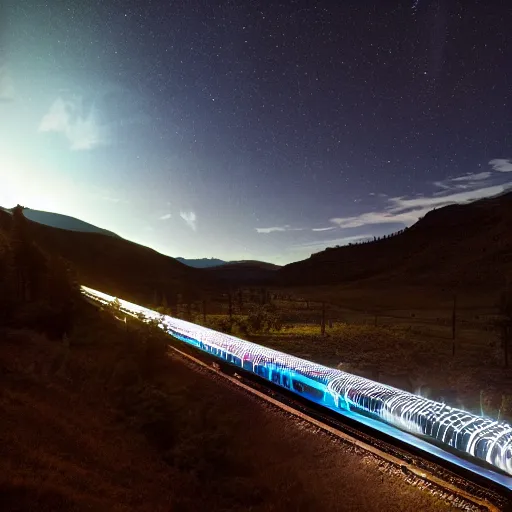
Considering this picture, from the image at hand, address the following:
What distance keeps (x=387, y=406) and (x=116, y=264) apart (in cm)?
14945

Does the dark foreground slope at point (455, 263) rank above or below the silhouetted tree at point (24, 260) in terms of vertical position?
above

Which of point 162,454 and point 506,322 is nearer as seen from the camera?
point 162,454

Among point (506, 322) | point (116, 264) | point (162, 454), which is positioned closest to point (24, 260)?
point (162, 454)

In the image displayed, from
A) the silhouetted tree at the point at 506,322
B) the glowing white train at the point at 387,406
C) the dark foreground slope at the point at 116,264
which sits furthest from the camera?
the dark foreground slope at the point at 116,264

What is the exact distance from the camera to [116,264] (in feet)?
507

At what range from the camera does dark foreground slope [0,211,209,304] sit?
438ft

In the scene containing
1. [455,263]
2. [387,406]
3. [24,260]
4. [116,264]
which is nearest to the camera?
[387,406]

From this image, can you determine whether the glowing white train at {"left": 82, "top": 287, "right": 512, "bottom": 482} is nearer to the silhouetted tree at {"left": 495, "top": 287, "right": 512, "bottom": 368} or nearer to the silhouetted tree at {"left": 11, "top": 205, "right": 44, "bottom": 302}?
the silhouetted tree at {"left": 495, "top": 287, "right": 512, "bottom": 368}

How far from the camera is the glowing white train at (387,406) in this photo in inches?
460

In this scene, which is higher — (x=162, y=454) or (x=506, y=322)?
(x=506, y=322)

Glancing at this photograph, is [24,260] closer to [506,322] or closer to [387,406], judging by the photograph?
[387,406]

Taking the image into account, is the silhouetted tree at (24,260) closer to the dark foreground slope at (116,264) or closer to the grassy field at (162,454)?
the grassy field at (162,454)

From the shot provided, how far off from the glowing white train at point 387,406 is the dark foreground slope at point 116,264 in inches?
4020

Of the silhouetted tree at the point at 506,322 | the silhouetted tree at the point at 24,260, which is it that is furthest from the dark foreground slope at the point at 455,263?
the silhouetted tree at the point at 24,260
